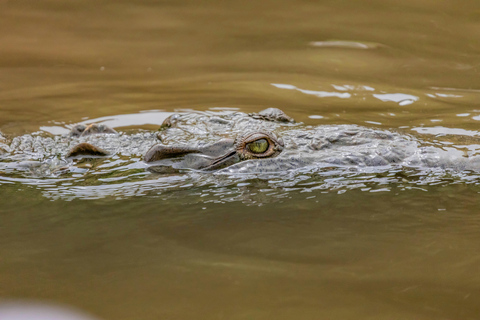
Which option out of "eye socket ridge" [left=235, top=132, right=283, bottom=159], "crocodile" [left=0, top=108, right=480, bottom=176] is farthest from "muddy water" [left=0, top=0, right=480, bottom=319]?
"eye socket ridge" [left=235, top=132, right=283, bottom=159]

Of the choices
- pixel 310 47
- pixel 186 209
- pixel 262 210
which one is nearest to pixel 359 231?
pixel 262 210

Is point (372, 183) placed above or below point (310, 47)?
below

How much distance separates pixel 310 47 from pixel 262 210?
5003 mm

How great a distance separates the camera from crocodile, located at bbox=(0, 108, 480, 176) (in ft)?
13.3

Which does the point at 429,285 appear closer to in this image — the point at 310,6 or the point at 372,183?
the point at 372,183

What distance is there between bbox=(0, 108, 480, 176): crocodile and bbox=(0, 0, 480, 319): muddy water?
20 centimetres

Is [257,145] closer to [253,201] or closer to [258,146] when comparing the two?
[258,146]

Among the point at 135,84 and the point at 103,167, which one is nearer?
the point at 103,167

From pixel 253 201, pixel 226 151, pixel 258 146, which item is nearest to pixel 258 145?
pixel 258 146

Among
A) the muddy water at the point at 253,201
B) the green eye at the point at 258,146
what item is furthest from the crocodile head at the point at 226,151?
the muddy water at the point at 253,201

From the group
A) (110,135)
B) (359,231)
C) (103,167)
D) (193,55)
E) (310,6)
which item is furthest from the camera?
(310,6)

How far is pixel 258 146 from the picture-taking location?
4094 mm

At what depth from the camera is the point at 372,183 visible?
381cm

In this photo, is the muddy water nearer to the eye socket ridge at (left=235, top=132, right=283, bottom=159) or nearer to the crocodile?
the crocodile
